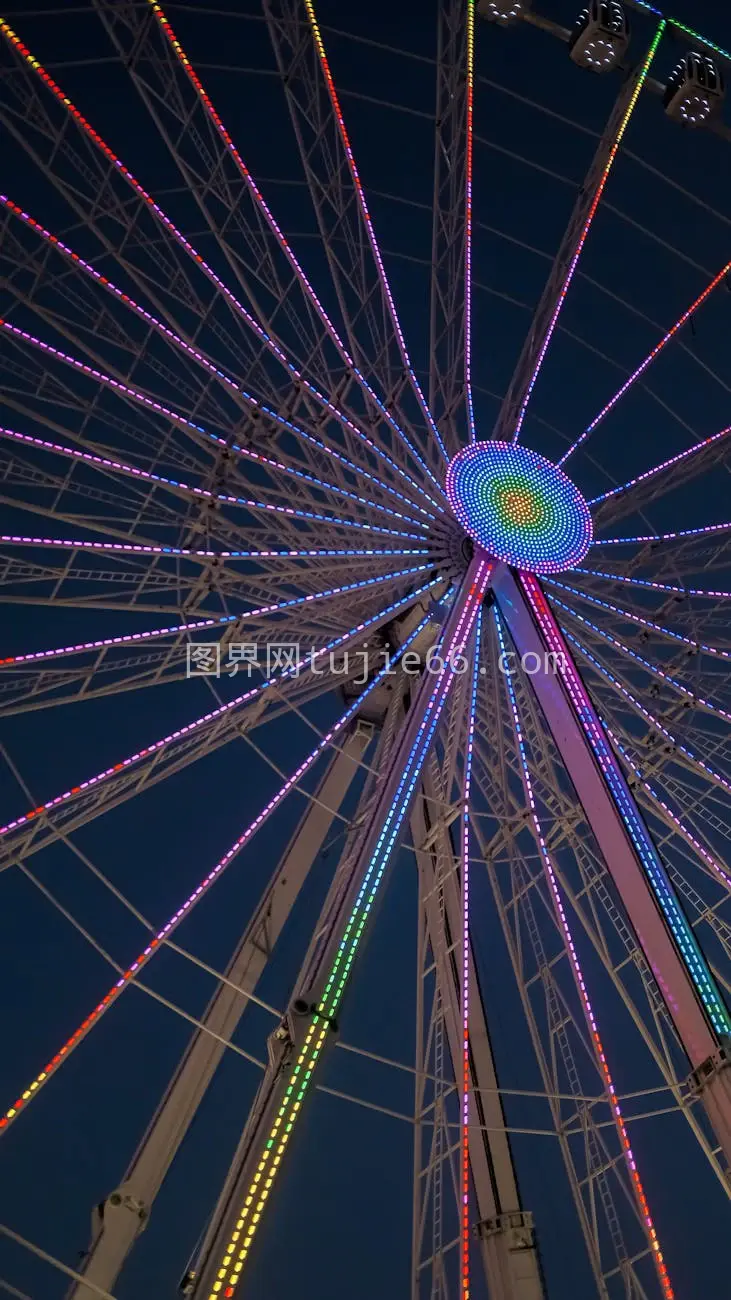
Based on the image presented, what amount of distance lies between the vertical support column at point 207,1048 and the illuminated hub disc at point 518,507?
151 inches

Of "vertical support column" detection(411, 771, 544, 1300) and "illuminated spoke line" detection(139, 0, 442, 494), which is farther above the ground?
"illuminated spoke line" detection(139, 0, 442, 494)

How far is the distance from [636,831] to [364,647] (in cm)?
682

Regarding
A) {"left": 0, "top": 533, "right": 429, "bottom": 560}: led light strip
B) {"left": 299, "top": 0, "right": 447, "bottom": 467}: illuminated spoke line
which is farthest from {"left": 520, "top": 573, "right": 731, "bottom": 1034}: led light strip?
{"left": 299, "top": 0, "right": 447, "bottom": 467}: illuminated spoke line

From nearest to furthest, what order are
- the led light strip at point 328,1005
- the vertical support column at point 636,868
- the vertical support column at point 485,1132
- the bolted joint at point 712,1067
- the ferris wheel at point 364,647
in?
the led light strip at point 328,1005, the bolted joint at point 712,1067, the vertical support column at point 636,868, the ferris wheel at point 364,647, the vertical support column at point 485,1132

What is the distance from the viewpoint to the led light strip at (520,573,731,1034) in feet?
20.2

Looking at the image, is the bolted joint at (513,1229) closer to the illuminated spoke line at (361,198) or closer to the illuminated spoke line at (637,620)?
the illuminated spoke line at (637,620)

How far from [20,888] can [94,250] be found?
12.6 m

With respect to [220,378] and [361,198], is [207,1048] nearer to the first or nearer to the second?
[220,378]

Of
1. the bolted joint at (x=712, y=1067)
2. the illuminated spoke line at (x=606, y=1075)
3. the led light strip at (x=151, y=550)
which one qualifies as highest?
the led light strip at (x=151, y=550)

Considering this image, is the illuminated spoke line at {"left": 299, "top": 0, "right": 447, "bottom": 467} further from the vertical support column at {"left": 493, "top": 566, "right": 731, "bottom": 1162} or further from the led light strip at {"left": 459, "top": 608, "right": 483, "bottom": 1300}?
the vertical support column at {"left": 493, "top": 566, "right": 731, "bottom": 1162}

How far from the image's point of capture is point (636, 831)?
23.7 feet

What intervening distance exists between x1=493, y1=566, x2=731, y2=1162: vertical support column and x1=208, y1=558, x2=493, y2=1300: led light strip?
114 centimetres

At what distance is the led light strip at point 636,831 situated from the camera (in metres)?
6.16

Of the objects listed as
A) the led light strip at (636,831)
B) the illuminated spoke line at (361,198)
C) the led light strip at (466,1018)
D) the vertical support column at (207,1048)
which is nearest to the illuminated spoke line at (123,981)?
the vertical support column at (207,1048)
